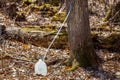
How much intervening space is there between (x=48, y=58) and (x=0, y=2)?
6143 mm

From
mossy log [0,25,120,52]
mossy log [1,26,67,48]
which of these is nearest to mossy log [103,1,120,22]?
mossy log [0,25,120,52]

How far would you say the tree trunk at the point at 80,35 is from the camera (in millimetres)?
6215

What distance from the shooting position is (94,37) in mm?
7633

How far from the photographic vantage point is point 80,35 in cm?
636

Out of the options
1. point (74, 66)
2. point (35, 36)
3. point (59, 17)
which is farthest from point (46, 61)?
point (59, 17)

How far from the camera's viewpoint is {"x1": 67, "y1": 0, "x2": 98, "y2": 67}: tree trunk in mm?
6215

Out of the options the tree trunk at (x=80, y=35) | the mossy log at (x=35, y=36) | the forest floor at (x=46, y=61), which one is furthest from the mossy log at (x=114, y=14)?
the tree trunk at (x=80, y=35)

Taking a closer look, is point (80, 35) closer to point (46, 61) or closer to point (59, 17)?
point (46, 61)

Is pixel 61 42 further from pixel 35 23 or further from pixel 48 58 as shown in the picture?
pixel 35 23

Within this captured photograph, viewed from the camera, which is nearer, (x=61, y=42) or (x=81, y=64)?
(x=81, y=64)

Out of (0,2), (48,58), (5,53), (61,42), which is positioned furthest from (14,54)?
(0,2)

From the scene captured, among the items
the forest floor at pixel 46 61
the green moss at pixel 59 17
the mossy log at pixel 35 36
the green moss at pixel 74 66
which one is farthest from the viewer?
the green moss at pixel 59 17

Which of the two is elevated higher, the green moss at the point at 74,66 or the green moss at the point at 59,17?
the green moss at the point at 59,17

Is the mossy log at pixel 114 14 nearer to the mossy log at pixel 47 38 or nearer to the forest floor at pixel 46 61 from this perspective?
the forest floor at pixel 46 61
